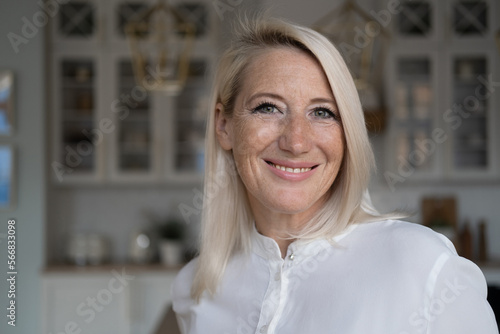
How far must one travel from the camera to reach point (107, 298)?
4.29 meters

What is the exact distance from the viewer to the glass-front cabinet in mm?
4414

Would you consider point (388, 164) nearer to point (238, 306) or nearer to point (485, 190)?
point (485, 190)

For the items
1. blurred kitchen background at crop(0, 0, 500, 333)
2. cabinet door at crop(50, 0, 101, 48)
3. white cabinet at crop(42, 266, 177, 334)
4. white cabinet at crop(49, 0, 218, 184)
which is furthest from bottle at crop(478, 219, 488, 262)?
cabinet door at crop(50, 0, 101, 48)

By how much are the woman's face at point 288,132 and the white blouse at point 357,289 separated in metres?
0.12

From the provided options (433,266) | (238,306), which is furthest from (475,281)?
(238,306)

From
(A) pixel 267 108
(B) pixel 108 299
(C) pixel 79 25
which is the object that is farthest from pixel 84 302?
(A) pixel 267 108

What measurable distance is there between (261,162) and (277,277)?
0.25 m

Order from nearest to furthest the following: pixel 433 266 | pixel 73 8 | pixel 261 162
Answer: pixel 433 266
pixel 261 162
pixel 73 8

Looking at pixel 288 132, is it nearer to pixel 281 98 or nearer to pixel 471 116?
pixel 281 98

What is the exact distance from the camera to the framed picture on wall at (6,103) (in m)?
4.22

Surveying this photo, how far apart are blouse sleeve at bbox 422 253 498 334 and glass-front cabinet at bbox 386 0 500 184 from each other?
344 cm

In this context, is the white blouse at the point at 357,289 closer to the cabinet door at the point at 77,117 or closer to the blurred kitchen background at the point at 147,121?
the blurred kitchen background at the point at 147,121

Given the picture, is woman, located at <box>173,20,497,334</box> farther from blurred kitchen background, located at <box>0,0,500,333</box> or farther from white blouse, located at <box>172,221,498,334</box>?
blurred kitchen background, located at <box>0,0,500,333</box>

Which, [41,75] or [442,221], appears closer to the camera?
[41,75]
